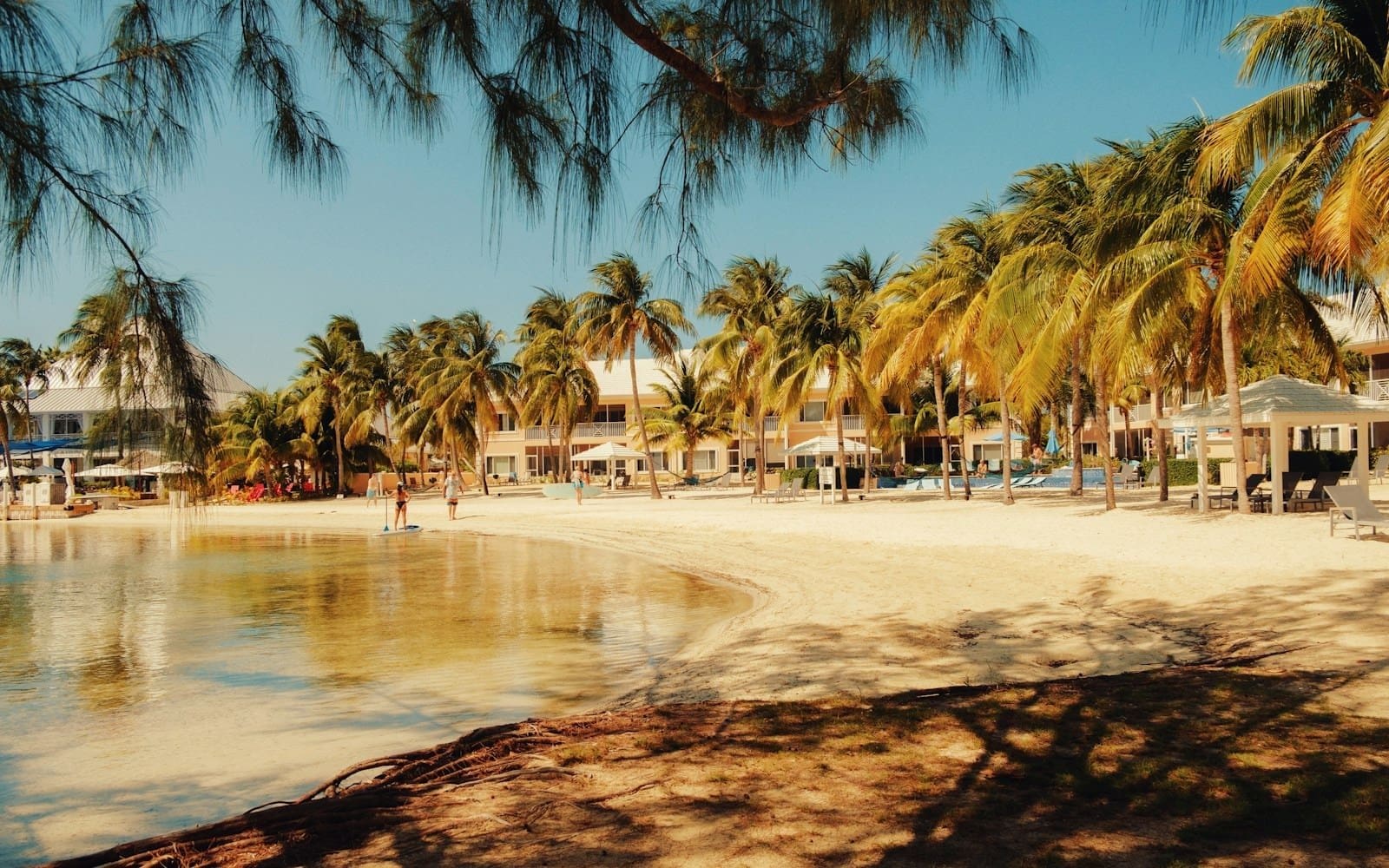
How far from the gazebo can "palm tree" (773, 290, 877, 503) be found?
975 cm

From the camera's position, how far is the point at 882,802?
3838 millimetres

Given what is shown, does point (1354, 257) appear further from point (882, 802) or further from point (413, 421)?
point (413, 421)

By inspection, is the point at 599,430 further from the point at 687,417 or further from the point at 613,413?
the point at 687,417

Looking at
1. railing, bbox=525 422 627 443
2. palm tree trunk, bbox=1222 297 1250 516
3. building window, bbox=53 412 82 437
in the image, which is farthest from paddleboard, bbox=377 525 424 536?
railing, bbox=525 422 627 443

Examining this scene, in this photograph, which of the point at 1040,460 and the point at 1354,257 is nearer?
the point at 1354,257

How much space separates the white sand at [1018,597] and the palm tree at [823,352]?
231 inches

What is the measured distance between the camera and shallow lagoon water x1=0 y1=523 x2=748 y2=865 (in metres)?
5.90

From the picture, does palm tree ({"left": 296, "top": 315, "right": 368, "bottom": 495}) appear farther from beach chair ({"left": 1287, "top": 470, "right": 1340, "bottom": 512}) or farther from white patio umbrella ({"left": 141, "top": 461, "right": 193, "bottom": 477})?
white patio umbrella ({"left": 141, "top": 461, "right": 193, "bottom": 477})

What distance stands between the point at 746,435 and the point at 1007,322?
3297 centimetres

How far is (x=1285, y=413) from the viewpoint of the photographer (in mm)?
15820

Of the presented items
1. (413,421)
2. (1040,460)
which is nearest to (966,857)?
(1040,460)

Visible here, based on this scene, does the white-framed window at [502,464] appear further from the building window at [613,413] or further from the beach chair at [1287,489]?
the beach chair at [1287,489]

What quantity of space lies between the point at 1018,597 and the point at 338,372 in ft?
132

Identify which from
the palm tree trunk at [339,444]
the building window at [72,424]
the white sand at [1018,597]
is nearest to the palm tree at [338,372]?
the palm tree trunk at [339,444]
